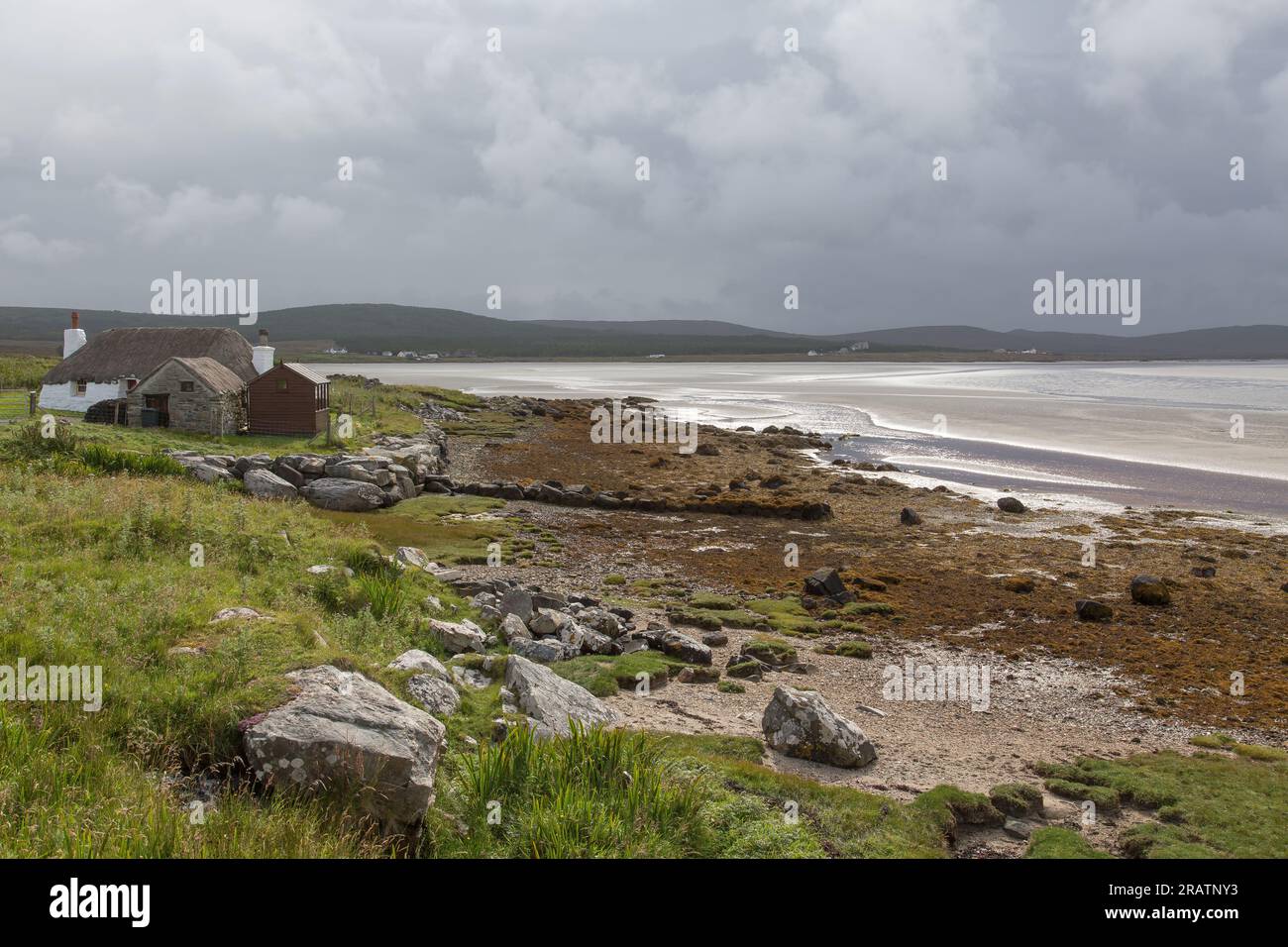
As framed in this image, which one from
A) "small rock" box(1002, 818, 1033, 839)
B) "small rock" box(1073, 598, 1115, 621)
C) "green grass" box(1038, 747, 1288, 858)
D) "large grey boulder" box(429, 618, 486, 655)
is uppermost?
"large grey boulder" box(429, 618, 486, 655)

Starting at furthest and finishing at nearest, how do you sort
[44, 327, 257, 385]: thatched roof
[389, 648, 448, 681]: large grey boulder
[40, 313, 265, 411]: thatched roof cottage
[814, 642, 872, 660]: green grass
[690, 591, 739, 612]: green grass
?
[44, 327, 257, 385]: thatched roof, [40, 313, 265, 411]: thatched roof cottage, [690, 591, 739, 612]: green grass, [814, 642, 872, 660]: green grass, [389, 648, 448, 681]: large grey boulder

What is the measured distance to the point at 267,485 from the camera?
29359mm

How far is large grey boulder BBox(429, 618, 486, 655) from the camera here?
14383 mm

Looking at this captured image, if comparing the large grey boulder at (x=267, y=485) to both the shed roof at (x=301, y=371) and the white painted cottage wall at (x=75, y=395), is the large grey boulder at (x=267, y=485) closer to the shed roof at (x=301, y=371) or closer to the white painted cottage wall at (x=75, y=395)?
the shed roof at (x=301, y=371)

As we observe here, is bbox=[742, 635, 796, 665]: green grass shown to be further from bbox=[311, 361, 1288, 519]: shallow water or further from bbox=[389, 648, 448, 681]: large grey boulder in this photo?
bbox=[311, 361, 1288, 519]: shallow water

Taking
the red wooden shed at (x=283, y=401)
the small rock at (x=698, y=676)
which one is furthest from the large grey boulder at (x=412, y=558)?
the red wooden shed at (x=283, y=401)

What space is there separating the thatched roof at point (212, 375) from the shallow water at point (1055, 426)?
3630 centimetres

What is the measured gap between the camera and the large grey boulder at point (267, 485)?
94.9ft

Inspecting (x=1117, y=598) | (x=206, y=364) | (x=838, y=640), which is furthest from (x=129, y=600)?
(x=206, y=364)

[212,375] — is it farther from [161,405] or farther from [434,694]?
[434,694]

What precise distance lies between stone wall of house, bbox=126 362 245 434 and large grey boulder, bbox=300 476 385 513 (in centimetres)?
1124

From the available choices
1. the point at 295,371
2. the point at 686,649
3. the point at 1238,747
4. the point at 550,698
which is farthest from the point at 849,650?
the point at 295,371

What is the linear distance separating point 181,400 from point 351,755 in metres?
38.0

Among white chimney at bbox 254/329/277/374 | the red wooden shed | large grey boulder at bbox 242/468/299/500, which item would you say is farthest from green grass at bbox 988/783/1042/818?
white chimney at bbox 254/329/277/374
